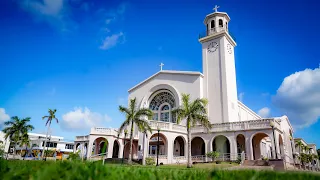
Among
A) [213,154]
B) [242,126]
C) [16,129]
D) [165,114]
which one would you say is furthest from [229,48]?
[16,129]

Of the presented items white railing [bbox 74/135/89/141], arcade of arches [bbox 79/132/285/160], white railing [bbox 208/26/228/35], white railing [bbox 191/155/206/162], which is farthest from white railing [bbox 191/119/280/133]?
white railing [bbox 74/135/89/141]

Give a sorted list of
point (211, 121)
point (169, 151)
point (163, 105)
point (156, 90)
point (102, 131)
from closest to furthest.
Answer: point (169, 151) → point (102, 131) → point (211, 121) → point (163, 105) → point (156, 90)

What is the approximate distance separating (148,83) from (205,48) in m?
11.8

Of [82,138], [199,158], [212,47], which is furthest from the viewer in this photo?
[82,138]

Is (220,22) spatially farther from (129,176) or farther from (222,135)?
(129,176)

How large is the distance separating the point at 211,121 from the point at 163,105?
9.46m

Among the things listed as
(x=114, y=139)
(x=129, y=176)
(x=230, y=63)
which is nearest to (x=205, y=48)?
(x=230, y=63)

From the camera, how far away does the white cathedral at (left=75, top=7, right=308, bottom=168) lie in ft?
93.7

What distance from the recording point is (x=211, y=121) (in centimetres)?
3381

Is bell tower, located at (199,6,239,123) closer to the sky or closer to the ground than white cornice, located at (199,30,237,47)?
closer to the ground

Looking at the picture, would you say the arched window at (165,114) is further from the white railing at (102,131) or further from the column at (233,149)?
the column at (233,149)

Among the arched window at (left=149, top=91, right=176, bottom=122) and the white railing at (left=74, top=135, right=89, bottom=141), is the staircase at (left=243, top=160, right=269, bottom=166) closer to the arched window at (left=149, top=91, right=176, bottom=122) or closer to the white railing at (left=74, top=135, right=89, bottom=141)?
the arched window at (left=149, top=91, right=176, bottom=122)

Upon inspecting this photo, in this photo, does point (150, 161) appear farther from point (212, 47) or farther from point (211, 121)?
point (212, 47)

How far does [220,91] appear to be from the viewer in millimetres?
34250
